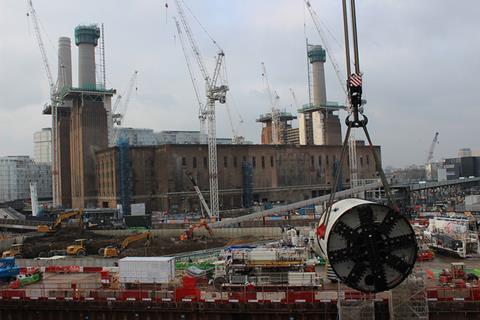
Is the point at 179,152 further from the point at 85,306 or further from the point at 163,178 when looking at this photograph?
the point at 85,306

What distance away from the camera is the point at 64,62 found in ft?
344

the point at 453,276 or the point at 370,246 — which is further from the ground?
the point at 370,246

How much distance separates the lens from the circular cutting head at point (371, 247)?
372 inches

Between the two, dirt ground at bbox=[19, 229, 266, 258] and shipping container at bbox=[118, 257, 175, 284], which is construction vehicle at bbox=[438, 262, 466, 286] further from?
dirt ground at bbox=[19, 229, 266, 258]

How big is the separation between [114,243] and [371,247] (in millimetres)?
40102

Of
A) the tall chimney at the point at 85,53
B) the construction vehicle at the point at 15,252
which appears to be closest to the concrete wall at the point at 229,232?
the construction vehicle at the point at 15,252

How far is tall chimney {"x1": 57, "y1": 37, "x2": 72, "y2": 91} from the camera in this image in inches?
4050

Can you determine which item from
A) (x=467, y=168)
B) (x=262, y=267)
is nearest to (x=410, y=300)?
(x=262, y=267)

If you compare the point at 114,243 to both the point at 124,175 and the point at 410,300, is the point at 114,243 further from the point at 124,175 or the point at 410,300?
the point at 410,300

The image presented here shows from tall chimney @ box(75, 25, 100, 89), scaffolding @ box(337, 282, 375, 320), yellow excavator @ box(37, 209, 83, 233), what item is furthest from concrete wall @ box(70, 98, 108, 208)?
scaffolding @ box(337, 282, 375, 320)

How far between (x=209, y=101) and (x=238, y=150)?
19362 millimetres

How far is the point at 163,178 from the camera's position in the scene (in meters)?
80.9

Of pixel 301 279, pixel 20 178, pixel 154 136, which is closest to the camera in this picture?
pixel 301 279

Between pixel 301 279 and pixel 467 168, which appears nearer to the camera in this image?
pixel 301 279
